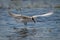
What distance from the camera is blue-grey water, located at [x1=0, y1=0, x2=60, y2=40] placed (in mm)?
2562

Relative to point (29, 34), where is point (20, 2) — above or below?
above

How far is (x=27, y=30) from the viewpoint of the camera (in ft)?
8.93

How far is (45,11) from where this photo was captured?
309 centimetres

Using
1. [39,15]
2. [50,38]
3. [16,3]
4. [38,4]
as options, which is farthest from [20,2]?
[50,38]

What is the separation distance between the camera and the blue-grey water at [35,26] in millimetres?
2562

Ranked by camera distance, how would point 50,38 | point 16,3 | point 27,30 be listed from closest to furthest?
point 50,38 < point 27,30 < point 16,3

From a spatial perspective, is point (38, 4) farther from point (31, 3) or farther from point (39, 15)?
point (39, 15)

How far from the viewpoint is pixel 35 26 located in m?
2.79

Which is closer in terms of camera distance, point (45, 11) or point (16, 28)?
point (16, 28)

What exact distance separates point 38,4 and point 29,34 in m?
0.80

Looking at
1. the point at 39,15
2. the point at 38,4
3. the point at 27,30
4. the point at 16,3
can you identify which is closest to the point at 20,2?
the point at 16,3

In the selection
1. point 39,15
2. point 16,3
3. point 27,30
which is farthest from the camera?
point 16,3

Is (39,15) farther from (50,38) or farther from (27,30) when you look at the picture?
(50,38)

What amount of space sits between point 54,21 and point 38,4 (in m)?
0.53
